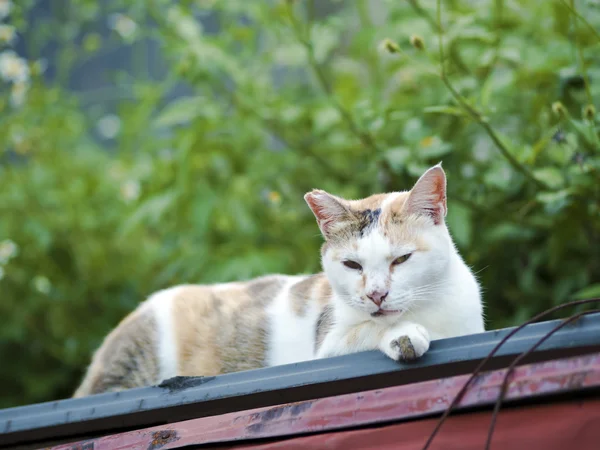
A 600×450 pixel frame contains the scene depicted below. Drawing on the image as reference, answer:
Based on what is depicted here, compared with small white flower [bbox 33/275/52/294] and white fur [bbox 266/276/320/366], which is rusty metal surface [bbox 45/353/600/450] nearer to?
white fur [bbox 266/276/320/366]

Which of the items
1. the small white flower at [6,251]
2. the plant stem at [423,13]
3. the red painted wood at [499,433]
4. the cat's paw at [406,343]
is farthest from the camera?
the small white flower at [6,251]

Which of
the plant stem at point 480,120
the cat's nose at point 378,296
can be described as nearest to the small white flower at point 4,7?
the plant stem at point 480,120

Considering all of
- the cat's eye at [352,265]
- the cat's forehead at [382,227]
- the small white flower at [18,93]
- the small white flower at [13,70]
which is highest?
the small white flower at [13,70]

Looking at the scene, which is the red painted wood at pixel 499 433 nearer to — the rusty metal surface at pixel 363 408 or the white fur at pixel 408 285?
the rusty metal surface at pixel 363 408

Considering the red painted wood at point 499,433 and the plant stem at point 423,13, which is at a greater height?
the plant stem at point 423,13

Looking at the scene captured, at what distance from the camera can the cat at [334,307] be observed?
4.17 ft

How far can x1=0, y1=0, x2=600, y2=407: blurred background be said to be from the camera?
6.29 feet

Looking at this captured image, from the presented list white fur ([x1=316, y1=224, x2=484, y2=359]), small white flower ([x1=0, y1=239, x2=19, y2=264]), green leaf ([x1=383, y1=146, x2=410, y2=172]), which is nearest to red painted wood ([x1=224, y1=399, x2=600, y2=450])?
white fur ([x1=316, y1=224, x2=484, y2=359])

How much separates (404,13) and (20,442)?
5.45 ft

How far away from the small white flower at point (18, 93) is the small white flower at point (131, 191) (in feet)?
1.71

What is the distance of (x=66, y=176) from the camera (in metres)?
2.95

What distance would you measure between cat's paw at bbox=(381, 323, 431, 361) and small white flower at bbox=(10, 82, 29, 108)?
2059mm

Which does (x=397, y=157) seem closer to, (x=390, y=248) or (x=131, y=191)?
(x=390, y=248)

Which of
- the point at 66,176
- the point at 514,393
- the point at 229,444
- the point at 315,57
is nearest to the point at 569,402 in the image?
the point at 514,393
